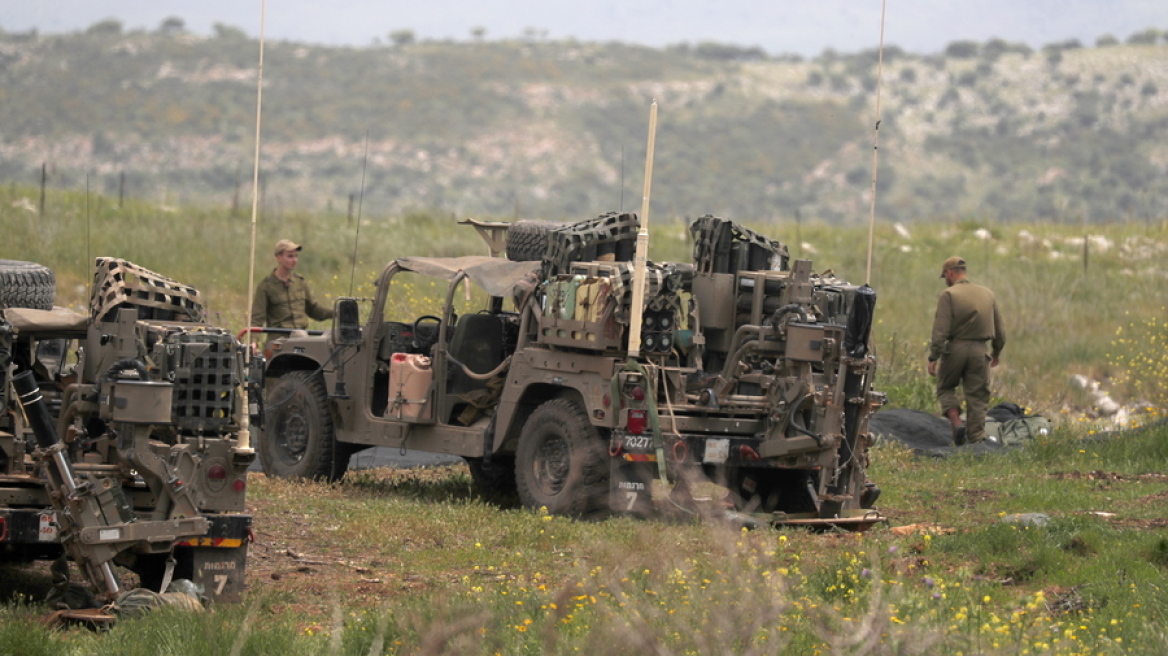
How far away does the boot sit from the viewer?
52.3ft

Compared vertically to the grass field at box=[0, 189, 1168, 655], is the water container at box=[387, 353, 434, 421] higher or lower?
higher

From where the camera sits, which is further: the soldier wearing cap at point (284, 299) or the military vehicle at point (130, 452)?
the soldier wearing cap at point (284, 299)

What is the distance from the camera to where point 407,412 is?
41.9ft

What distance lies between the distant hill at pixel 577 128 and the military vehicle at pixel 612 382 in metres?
40.8

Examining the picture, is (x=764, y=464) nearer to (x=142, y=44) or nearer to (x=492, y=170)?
(x=492, y=170)

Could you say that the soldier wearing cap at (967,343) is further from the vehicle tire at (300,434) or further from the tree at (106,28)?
the tree at (106,28)

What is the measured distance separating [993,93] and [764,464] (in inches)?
2637

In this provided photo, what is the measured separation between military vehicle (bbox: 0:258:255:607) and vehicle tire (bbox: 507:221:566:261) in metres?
4.44

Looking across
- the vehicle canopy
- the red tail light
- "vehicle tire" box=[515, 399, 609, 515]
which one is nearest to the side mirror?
the vehicle canopy

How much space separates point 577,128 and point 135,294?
196 feet

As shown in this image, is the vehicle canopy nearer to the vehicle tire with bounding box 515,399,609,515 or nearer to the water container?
the water container

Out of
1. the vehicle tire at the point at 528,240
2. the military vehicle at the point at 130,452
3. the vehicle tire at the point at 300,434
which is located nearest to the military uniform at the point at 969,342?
the vehicle tire at the point at 528,240

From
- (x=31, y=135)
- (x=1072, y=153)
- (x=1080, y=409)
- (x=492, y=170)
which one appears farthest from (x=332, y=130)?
(x=1080, y=409)

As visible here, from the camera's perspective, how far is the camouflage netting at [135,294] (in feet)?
28.6
